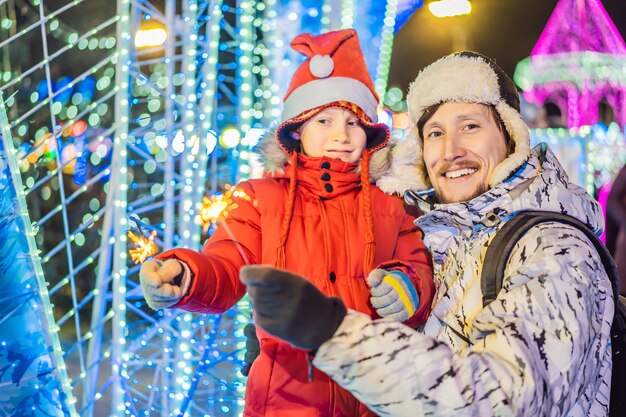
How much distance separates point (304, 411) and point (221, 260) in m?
0.63

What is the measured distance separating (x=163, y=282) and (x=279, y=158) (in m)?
1.01

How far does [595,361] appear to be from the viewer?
150cm

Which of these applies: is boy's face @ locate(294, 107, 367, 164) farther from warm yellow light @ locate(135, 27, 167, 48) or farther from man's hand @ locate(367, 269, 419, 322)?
warm yellow light @ locate(135, 27, 167, 48)

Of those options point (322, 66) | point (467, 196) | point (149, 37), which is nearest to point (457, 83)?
point (467, 196)

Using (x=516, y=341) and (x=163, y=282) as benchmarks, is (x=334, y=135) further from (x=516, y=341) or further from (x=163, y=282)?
(x=516, y=341)

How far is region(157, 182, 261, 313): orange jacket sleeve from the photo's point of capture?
7.31ft

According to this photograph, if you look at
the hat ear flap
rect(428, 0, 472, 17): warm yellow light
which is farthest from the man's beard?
Answer: rect(428, 0, 472, 17): warm yellow light

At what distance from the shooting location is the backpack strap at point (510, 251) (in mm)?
1593

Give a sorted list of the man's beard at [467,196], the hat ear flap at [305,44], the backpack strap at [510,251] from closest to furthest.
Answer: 1. the backpack strap at [510,251]
2. the man's beard at [467,196]
3. the hat ear flap at [305,44]

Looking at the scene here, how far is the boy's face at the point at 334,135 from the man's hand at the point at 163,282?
0.90 m

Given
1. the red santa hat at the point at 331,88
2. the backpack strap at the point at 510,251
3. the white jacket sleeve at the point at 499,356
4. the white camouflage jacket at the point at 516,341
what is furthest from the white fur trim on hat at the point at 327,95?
the white jacket sleeve at the point at 499,356

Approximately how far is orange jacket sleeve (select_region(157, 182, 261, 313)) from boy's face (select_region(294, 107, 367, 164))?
0.35 m

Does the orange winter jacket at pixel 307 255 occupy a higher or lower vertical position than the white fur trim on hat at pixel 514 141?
lower

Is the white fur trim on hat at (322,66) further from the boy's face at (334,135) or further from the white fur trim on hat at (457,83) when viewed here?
the white fur trim on hat at (457,83)
